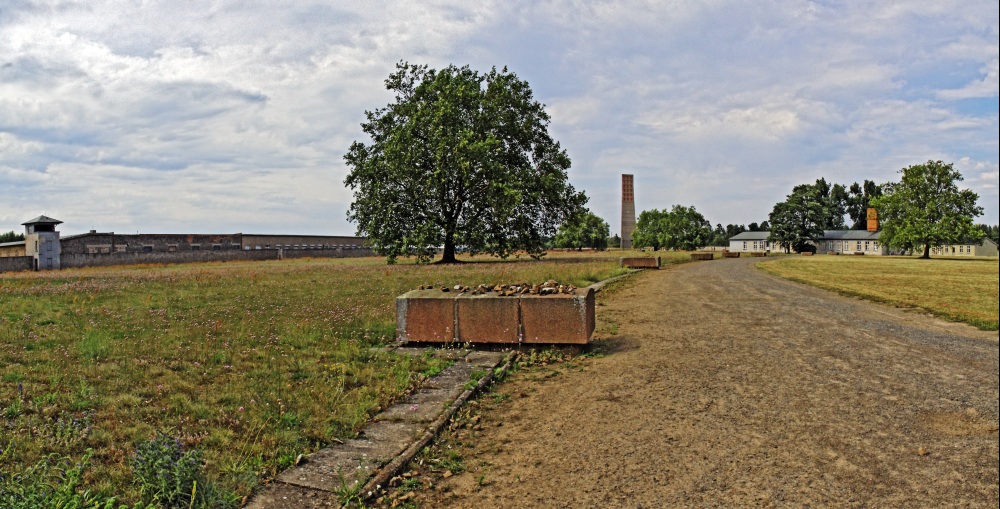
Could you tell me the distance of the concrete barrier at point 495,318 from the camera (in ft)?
27.9

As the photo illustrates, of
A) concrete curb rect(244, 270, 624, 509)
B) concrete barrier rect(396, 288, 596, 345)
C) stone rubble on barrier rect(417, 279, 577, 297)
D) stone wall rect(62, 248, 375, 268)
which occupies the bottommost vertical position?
concrete curb rect(244, 270, 624, 509)

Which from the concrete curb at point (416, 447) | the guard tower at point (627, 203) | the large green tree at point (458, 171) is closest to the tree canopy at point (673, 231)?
the guard tower at point (627, 203)

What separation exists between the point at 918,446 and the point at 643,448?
76.6 inches

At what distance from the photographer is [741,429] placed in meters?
4.82

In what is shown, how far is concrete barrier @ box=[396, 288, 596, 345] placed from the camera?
8.52 metres

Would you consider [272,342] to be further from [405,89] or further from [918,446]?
[405,89]

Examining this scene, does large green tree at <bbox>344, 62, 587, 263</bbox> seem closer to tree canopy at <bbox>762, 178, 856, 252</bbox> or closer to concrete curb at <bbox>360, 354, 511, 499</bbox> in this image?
concrete curb at <bbox>360, 354, 511, 499</bbox>

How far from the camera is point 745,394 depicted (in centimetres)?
580

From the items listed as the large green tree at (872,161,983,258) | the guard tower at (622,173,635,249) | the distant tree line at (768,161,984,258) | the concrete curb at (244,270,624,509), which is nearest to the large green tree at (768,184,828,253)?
the distant tree line at (768,161,984,258)

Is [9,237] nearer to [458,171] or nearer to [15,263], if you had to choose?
[15,263]

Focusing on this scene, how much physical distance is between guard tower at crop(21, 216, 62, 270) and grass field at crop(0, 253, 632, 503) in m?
34.5

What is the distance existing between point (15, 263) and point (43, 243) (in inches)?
84.7

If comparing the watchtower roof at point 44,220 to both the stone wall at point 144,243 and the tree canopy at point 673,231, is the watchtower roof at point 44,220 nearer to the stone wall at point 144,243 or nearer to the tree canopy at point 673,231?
the stone wall at point 144,243

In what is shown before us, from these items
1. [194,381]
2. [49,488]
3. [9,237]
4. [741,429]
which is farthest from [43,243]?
[741,429]
